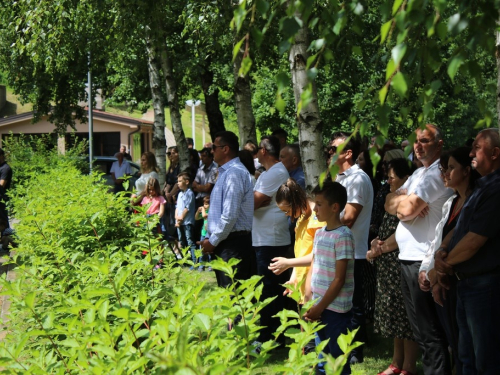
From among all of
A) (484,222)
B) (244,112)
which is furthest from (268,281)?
(244,112)

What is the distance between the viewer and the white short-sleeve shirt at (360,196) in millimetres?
6488

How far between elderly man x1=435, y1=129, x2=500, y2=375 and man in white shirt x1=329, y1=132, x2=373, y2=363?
161 centimetres

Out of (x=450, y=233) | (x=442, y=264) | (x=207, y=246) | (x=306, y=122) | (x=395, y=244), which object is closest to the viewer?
(x=442, y=264)

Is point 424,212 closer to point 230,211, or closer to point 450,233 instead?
point 450,233

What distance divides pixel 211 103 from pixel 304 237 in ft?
59.4

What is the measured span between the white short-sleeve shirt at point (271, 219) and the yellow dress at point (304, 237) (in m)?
0.74

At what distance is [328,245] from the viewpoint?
17.5ft

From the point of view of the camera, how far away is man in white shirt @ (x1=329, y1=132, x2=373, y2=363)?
6.49 meters

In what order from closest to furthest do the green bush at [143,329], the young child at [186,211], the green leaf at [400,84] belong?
1. the green leaf at [400,84]
2. the green bush at [143,329]
3. the young child at [186,211]

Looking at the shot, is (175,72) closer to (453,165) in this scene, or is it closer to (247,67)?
(453,165)

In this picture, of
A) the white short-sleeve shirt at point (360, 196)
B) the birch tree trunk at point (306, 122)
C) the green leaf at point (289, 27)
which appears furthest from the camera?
the white short-sleeve shirt at point (360, 196)

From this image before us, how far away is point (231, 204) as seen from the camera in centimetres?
686

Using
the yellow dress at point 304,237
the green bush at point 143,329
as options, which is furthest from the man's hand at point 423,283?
the green bush at point 143,329

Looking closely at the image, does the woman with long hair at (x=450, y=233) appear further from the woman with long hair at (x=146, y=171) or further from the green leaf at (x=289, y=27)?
the woman with long hair at (x=146, y=171)
